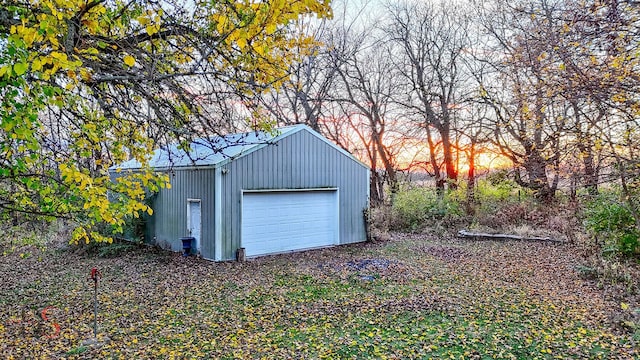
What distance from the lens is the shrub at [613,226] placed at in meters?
7.31

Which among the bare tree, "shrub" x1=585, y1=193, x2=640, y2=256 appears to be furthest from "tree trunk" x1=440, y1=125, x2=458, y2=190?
"shrub" x1=585, y1=193, x2=640, y2=256

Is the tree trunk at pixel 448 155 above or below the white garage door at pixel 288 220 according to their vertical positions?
above

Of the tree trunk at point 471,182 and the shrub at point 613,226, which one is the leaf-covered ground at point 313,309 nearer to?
the shrub at point 613,226

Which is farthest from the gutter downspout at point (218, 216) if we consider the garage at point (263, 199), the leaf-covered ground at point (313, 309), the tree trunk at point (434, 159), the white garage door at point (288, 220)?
the tree trunk at point (434, 159)

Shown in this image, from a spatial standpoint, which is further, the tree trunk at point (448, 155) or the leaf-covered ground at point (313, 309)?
the tree trunk at point (448, 155)

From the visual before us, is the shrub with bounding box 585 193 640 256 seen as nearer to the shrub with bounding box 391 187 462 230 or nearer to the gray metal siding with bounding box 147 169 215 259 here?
the shrub with bounding box 391 187 462 230

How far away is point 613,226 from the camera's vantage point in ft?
25.3

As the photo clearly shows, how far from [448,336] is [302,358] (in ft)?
5.60

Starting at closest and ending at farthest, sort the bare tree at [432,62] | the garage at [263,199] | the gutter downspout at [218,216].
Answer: the gutter downspout at [218,216]
the garage at [263,199]
the bare tree at [432,62]

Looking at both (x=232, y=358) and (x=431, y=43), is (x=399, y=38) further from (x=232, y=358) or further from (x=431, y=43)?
(x=232, y=358)

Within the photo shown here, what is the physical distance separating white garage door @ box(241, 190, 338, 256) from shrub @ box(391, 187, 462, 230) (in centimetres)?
400

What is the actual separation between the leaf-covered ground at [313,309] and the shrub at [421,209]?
453cm

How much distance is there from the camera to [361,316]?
17.4 feet

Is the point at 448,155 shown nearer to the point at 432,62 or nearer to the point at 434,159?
the point at 434,159
